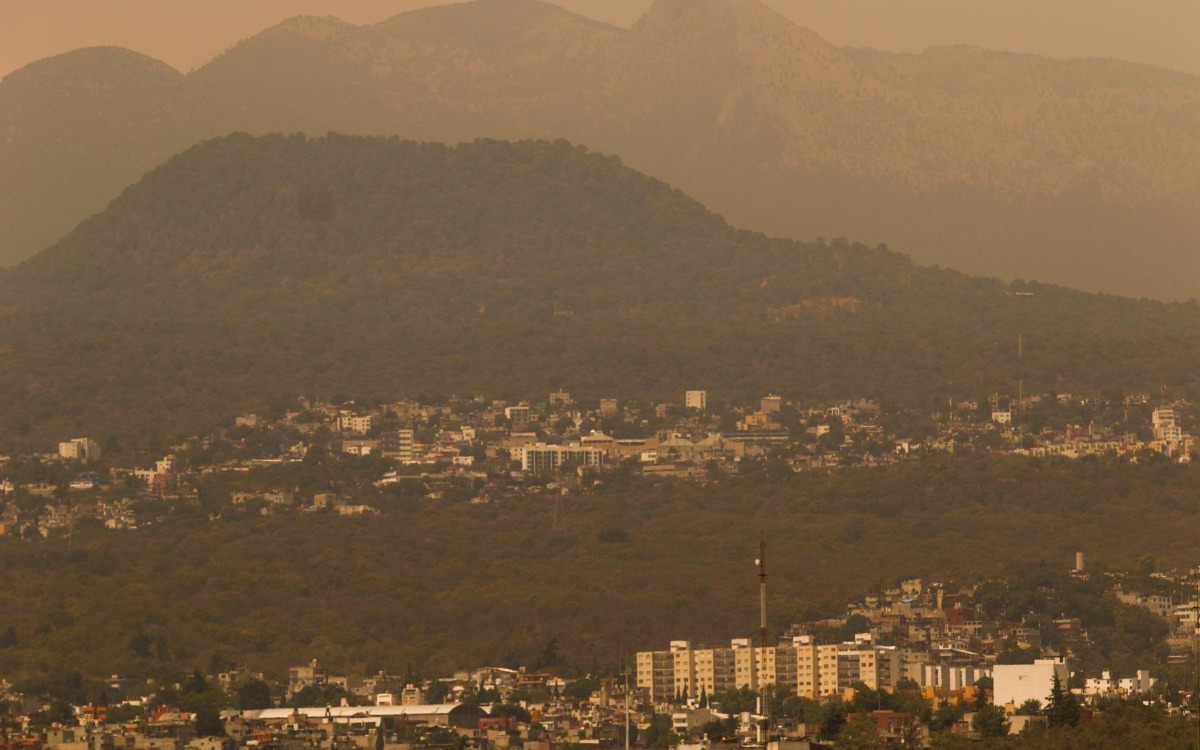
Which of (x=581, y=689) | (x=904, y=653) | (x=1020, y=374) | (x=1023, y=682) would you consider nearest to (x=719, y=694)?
(x=581, y=689)

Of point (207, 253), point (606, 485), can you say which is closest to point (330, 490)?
point (606, 485)

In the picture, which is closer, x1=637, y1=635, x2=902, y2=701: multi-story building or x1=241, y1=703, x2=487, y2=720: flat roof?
x1=241, y1=703, x2=487, y2=720: flat roof

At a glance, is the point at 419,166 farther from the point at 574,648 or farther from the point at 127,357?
the point at 574,648

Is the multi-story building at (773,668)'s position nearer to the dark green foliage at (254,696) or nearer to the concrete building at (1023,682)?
the concrete building at (1023,682)

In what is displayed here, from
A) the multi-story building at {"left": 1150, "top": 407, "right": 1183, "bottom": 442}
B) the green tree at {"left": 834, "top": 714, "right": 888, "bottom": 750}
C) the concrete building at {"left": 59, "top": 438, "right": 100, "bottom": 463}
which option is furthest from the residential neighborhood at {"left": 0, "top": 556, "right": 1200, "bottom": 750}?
the concrete building at {"left": 59, "top": 438, "right": 100, "bottom": 463}

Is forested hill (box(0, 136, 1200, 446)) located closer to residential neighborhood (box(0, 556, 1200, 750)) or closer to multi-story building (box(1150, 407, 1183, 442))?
multi-story building (box(1150, 407, 1183, 442))

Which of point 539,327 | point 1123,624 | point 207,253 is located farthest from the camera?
point 207,253

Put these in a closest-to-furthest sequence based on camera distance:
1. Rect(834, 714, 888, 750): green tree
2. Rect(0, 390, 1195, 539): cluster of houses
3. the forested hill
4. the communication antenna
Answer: Rect(834, 714, 888, 750): green tree, Rect(0, 390, 1195, 539): cluster of houses, the communication antenna, the forested hill
